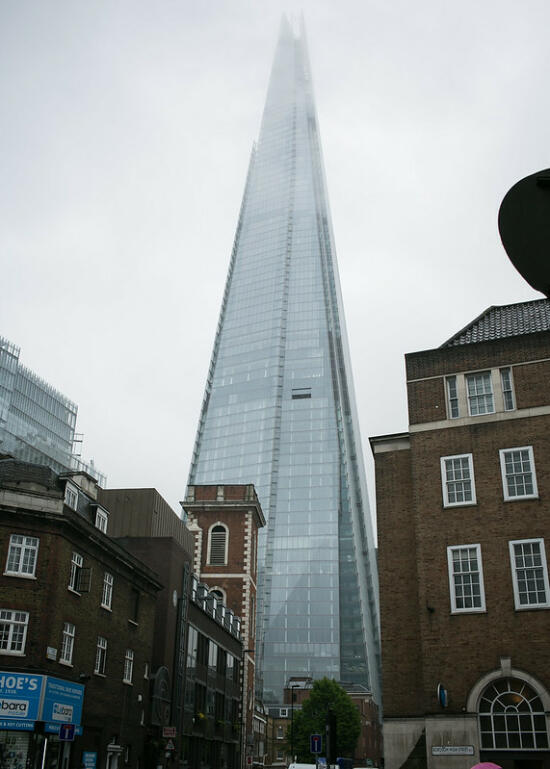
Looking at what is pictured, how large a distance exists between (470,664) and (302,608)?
431 ft

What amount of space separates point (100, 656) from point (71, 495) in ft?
23.9

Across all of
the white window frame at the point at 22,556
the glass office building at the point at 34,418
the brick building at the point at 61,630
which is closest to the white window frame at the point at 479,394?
the brick building at the point at 61,630

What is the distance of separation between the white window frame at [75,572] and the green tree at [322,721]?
6131cm

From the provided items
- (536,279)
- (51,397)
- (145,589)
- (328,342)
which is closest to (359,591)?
(328,342)

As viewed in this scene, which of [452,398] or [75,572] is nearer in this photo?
[75,572]

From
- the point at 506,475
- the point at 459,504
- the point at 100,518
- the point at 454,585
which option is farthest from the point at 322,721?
the point at 506,475

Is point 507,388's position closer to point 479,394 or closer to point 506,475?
point 479,394

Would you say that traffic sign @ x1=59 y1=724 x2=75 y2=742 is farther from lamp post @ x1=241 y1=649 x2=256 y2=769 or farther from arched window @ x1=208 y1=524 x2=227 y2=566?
arched window @ x1=208 y1=524 x2=227 y2=566

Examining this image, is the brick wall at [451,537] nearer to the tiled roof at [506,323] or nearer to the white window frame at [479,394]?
the white window frame at [479,394]

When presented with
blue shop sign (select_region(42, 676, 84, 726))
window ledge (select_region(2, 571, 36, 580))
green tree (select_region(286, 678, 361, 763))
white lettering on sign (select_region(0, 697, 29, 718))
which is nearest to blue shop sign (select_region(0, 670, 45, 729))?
white lettering on sign (select_region(0, 697, 29, 718))

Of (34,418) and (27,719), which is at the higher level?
(34,418)

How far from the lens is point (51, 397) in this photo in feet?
438

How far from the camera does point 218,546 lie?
7150 cm

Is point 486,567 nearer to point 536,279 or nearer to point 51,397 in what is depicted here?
point 536,279
